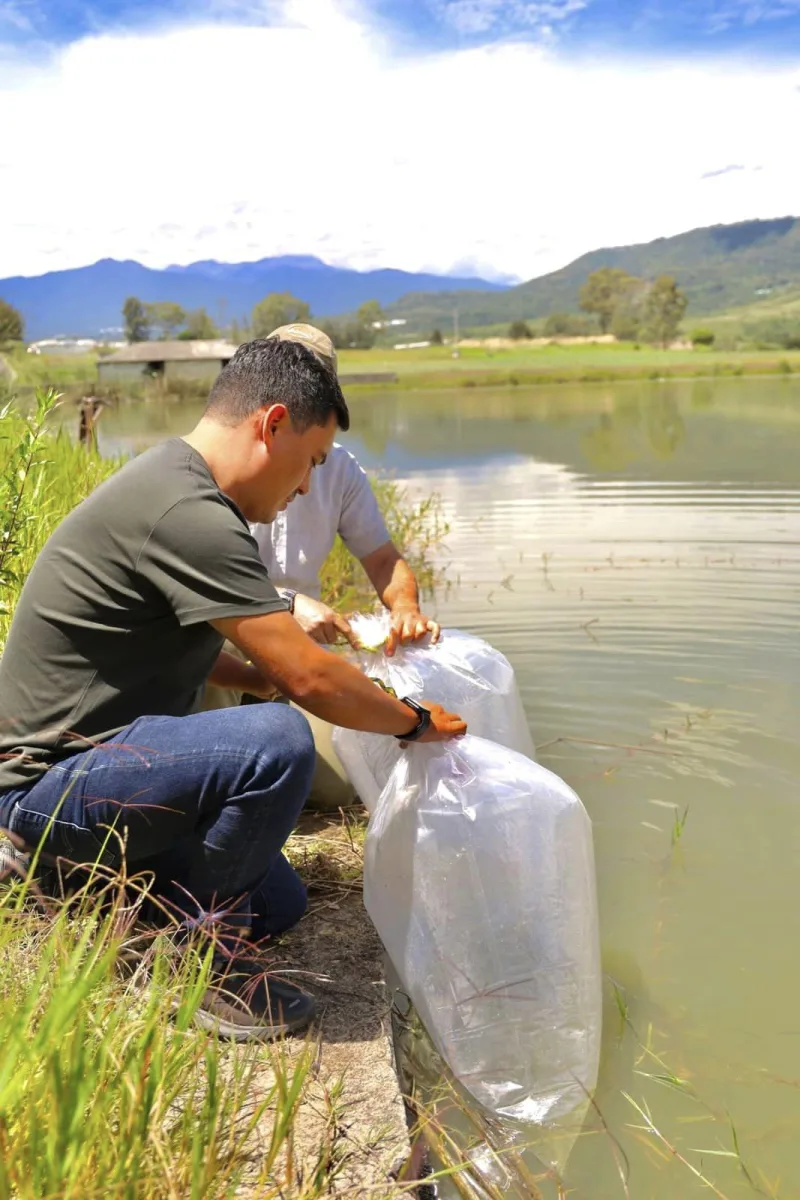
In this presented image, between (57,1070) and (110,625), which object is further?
(110,625)

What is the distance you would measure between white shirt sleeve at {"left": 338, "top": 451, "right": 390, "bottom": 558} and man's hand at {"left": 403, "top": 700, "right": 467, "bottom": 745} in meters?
1.33

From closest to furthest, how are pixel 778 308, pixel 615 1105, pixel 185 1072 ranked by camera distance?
1. pixel 185 1072
2. pixel 615 1105
3. pixel 778 308

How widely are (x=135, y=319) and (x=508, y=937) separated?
110 metres

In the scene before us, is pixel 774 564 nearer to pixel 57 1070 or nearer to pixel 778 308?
pixel 57 1070

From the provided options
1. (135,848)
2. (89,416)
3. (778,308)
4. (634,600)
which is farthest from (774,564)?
Answer: (778,308)

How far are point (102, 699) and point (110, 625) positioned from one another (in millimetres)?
153

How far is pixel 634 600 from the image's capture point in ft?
A: 21.3

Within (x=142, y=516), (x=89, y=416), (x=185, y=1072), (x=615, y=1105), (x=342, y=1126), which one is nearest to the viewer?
(x=185, y=1072)

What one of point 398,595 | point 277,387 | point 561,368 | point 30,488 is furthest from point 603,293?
point 277,387

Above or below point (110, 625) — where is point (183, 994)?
below

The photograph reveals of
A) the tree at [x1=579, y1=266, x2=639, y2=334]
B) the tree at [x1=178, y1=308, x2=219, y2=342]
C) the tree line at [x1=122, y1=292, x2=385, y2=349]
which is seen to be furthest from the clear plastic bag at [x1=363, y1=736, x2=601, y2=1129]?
the tree at [x1=579, y1=266, x2=639, y2=334]

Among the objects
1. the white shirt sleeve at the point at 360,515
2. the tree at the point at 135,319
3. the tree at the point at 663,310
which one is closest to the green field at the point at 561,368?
the tree at the point at 663,310

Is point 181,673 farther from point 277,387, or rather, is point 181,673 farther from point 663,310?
point 663,310

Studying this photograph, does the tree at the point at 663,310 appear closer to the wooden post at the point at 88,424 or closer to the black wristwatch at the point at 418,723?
the wooden post at the point at 88,424
